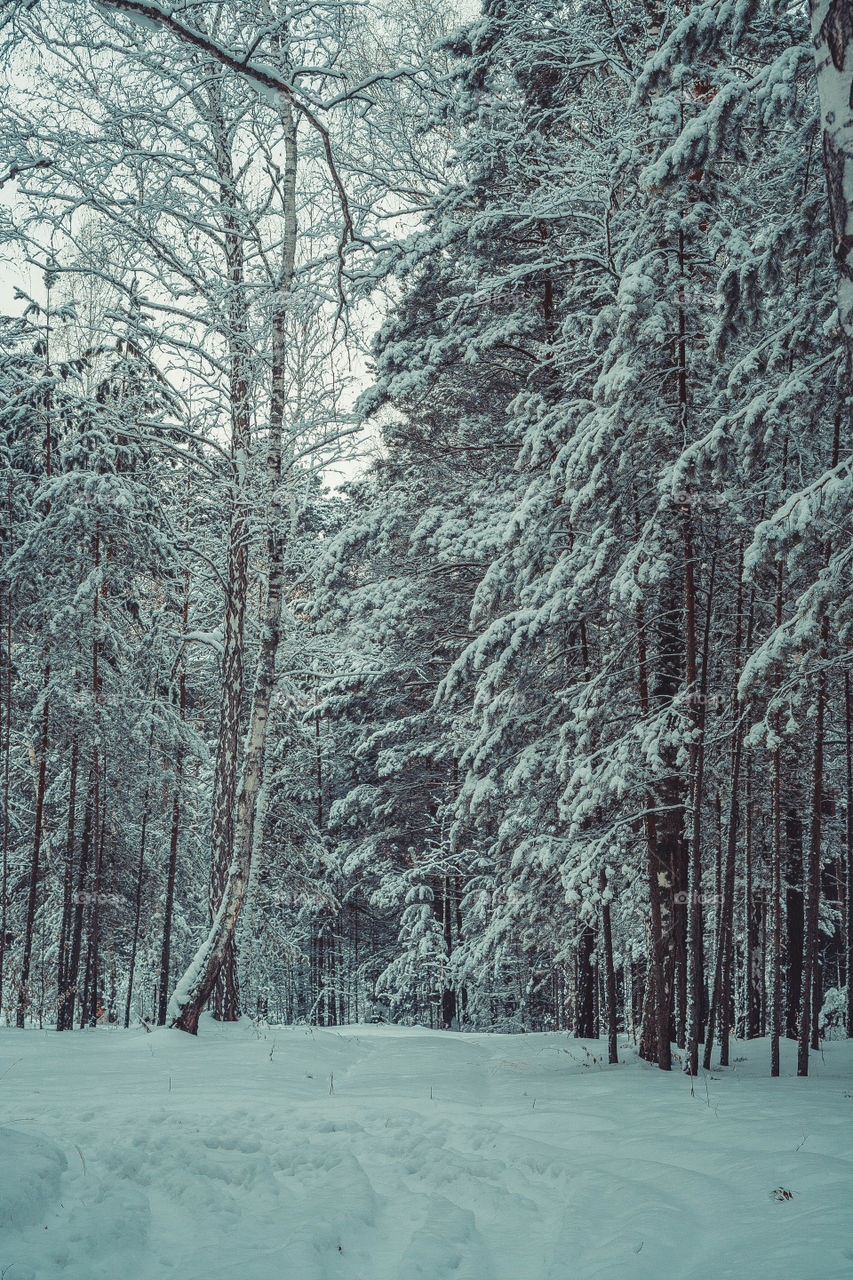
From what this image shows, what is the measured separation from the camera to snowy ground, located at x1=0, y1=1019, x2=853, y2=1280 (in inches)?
110

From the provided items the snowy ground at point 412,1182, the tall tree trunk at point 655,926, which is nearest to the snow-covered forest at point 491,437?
the tall tree trunk at point 655,926

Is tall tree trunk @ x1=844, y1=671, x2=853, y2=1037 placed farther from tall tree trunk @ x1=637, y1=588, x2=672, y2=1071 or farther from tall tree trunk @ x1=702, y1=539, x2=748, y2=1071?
tall tree trunk @ x1=637, y1=588, x2=672, y2=1071

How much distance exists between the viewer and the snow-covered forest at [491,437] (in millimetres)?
6309

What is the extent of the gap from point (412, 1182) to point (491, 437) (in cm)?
1057

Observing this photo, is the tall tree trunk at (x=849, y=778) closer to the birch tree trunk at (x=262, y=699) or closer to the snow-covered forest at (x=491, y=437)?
the snow-covered forest at (x=491, y=437)

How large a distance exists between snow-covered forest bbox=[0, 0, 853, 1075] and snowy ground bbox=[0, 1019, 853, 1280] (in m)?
2.46

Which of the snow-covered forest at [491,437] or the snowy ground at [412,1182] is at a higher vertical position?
the snow-covered forest at [491,437]

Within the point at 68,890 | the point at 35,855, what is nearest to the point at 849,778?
the point at 35,855

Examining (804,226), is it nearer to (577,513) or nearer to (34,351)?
(577,513)

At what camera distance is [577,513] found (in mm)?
7254

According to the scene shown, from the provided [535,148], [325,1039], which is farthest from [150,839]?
[535,148]

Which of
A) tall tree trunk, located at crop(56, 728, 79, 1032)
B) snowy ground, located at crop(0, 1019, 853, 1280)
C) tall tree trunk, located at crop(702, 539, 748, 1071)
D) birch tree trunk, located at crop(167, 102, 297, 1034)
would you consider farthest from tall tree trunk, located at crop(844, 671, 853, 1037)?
tall tree trunk, located at crop(56, 728, 79, 1032)

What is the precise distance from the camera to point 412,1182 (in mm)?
3668

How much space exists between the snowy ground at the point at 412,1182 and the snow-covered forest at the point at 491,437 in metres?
2.46
